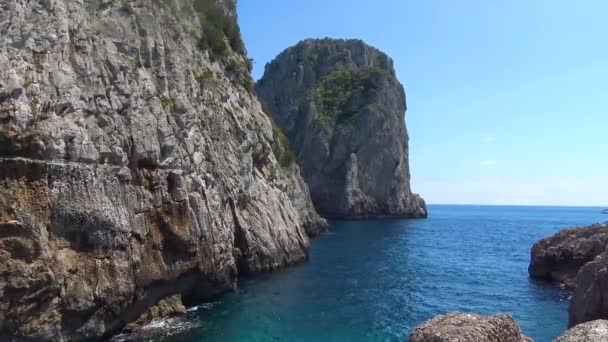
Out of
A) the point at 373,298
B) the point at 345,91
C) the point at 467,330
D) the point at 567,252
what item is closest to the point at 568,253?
the point at 567,252

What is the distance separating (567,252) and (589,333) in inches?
1316

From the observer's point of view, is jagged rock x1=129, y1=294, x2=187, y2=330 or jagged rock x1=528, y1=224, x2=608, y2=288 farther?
jagged rock x1=528, y1=224, x2=608, y2=288

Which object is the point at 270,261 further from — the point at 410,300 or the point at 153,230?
the point at 153,230

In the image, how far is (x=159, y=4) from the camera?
33719 millimetres

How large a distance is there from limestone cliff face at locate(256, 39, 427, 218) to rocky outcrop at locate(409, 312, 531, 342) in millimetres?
95789

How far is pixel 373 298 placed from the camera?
33.1 metres

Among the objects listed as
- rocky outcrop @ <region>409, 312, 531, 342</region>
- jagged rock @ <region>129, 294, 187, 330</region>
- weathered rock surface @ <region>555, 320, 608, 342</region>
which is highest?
rocky outcrop @ <region>409, 312, 531, 342</region>

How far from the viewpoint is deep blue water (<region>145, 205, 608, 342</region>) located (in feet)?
81.3

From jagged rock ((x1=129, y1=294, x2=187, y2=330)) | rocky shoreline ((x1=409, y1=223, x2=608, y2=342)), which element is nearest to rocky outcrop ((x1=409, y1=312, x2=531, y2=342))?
rocky shoreline ((x1=409, y1=223, x2=608, y2=342))

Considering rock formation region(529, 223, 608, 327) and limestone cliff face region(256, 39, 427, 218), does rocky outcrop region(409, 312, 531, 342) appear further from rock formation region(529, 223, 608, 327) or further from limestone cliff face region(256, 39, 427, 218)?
limestone cliff face region(256, 39, 427, 218)

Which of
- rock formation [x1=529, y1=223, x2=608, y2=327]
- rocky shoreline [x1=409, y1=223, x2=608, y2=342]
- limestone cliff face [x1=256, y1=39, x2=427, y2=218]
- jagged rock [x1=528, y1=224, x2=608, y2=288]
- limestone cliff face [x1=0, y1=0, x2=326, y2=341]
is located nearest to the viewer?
rocky shoreline [x1=409, y1=223, x2=608, y2=342]

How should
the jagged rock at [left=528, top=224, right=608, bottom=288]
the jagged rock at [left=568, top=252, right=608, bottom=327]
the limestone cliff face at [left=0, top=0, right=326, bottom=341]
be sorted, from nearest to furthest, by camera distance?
the limestone cliff face at [left=0, top=0, right=326, bottom=341] → the jagged rock at [left=568, top=252, right=608, bottom=327] → the jagged rock at [left=528, top=224, right=608, bottom=288]

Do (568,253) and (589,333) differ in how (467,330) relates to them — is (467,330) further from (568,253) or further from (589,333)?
(568,253)

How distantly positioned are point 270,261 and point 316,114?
268ft
